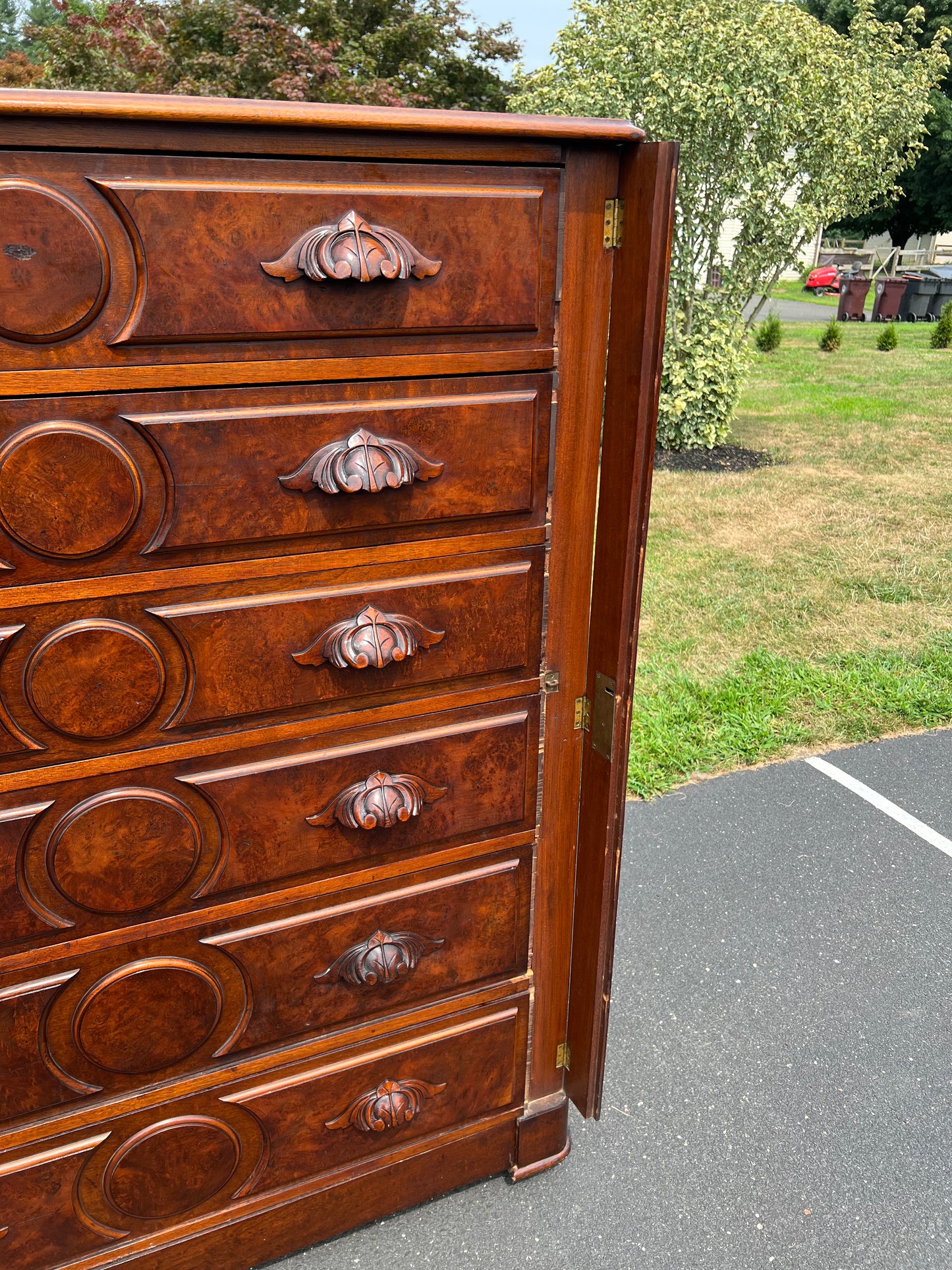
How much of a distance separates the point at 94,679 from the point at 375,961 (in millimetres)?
750

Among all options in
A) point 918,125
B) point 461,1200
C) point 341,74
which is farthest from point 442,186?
point 341,74

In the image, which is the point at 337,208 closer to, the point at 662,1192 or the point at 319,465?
the point at 319,465

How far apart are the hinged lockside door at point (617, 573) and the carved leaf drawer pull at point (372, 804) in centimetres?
39

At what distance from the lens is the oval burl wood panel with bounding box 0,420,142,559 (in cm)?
117

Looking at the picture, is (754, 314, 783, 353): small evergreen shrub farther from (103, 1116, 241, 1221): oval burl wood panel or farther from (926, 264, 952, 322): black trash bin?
(103, 1116, 241, 1221): oval burl wood panel

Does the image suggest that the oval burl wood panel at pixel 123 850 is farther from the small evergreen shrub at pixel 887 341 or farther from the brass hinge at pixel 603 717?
the small evergreen shrub at pixel 887 341

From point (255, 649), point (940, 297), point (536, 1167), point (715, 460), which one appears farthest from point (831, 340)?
point (255, 649)

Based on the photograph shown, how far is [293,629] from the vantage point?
1.40 metres

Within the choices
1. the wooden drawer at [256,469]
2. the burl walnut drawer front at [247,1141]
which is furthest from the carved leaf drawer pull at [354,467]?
the burl walnut drawer front at [247,1141]

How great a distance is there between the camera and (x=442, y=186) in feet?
4.14

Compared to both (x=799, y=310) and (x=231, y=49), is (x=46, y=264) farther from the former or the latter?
(x=799, y=310)

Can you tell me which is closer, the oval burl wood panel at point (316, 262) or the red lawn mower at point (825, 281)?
the oval burl wood panel at point (316, 262)

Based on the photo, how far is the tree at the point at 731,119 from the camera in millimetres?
7168

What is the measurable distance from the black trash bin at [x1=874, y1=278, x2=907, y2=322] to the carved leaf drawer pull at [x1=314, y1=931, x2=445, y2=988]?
21.2 meters
